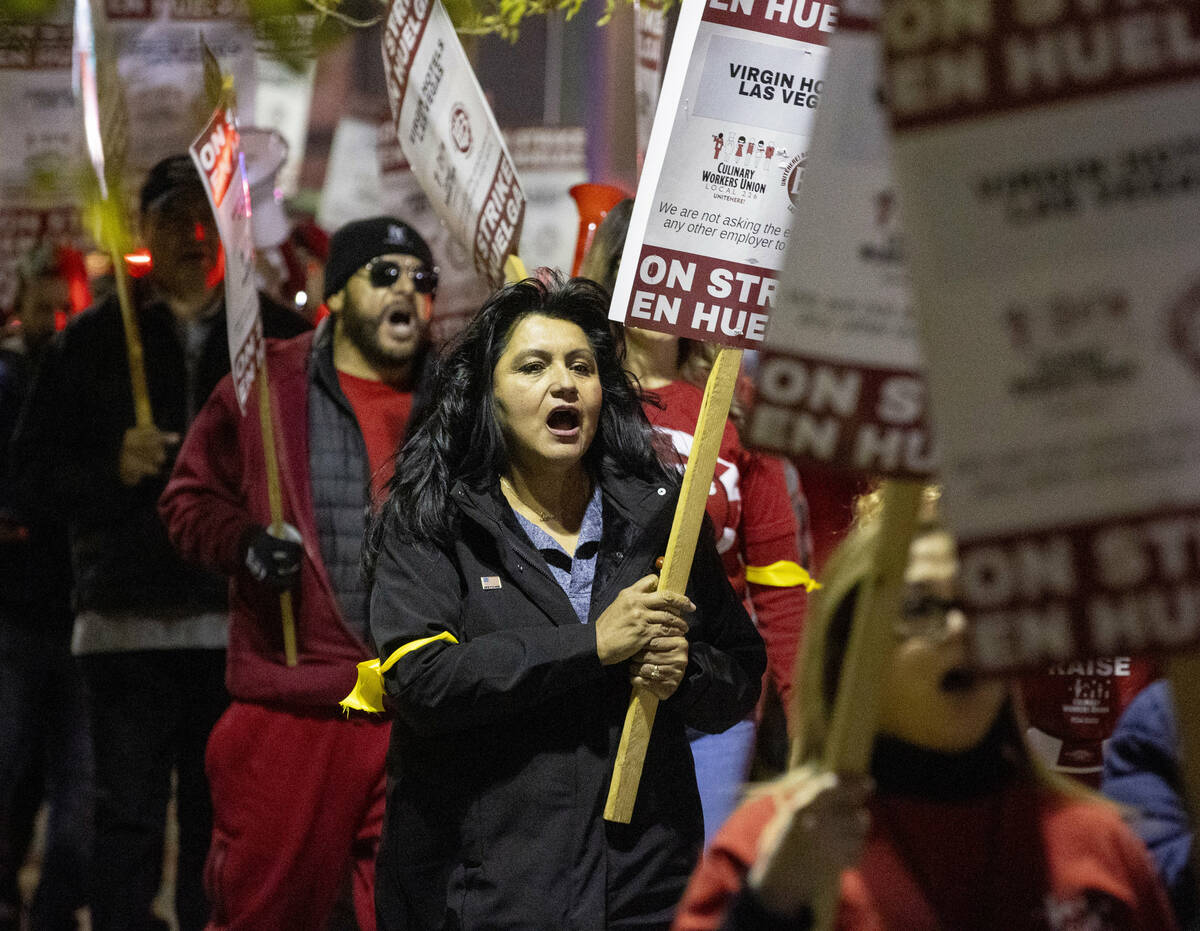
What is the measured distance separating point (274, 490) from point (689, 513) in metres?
2.02

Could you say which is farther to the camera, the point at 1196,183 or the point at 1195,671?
the point at 1195,671

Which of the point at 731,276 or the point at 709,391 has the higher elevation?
the point at 731,276

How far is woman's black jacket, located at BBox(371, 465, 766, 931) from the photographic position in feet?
11.5

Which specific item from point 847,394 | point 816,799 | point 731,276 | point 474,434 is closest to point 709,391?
point 731,276

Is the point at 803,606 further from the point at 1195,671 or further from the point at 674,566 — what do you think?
the point at 1195,671

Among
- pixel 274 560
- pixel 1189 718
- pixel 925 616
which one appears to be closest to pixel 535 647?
pixel 925 616

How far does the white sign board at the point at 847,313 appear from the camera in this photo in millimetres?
2332

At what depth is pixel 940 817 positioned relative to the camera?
2393mm

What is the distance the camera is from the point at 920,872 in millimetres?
2377

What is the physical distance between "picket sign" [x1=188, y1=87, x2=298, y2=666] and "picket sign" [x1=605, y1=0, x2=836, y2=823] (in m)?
1.76

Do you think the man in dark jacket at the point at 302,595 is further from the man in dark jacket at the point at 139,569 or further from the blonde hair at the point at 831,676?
the blonde hair at the point at 831,676

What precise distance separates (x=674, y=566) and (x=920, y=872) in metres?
1.32

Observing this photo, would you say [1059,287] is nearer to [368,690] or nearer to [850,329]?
[850,329]

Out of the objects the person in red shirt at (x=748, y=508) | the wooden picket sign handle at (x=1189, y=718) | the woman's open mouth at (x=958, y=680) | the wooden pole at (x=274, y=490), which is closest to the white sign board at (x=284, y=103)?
the wooden pole at (x=274, y=490)
